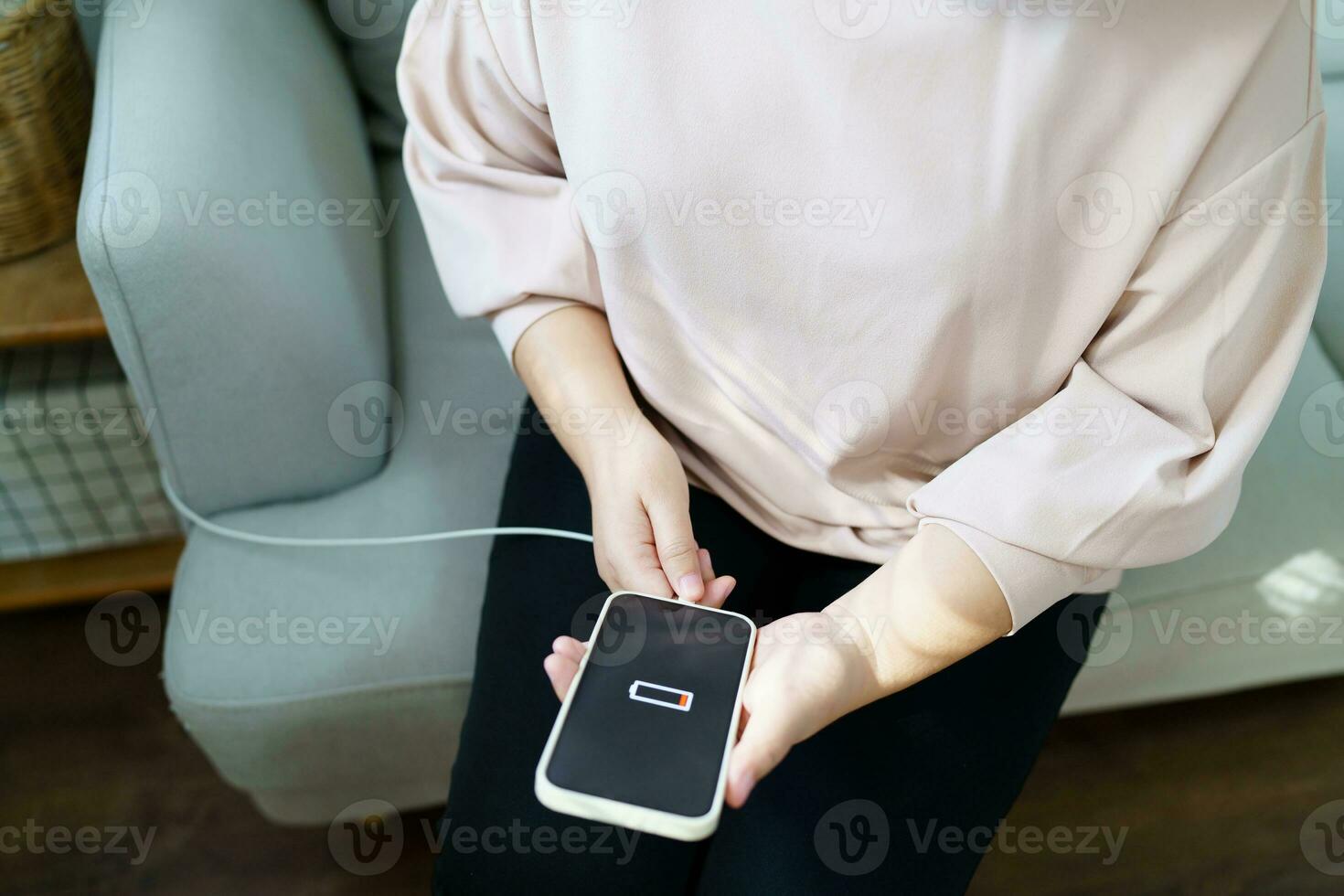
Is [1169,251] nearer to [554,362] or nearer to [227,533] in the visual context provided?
[554,362]

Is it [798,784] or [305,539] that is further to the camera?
[305,539]

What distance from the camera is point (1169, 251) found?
→ 605 mm

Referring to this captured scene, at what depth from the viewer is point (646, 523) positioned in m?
0.71

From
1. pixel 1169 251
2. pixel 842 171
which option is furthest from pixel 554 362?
pixel 1169 251

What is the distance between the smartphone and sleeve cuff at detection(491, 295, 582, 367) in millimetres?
254

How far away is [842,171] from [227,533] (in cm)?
61

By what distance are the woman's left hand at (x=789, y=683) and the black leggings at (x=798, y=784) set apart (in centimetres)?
7

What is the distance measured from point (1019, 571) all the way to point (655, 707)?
243mm

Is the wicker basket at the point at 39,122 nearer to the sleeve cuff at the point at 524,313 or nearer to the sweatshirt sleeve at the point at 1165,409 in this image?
the sleeve cuff at the point at 524,313

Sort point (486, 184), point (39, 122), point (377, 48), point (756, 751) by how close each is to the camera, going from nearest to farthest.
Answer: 1. point (756, 751)
2. point (486, 184)
3. point (39, 122)
4. point (377, 48)

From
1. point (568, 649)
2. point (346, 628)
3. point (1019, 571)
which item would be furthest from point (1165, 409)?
point (346, 628)

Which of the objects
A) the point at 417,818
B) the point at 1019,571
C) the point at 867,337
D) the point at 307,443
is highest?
the point at 867,337

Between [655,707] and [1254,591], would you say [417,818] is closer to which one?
[655,707]

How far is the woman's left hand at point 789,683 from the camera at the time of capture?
22.5 inches
